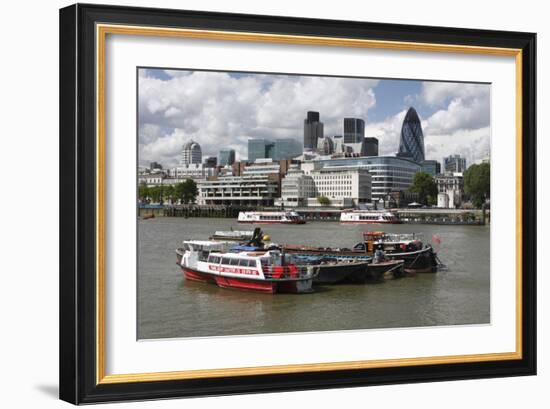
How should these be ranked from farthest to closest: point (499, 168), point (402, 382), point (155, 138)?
point (499, 168)
point (402, 382)
point (155, 138)

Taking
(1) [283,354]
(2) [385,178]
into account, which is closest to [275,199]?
(2) [385,178]

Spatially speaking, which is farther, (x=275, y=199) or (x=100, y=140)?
(x=275, y=199)

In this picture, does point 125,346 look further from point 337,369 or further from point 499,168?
point 499,168

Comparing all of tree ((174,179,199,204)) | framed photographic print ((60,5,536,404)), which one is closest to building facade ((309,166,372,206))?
framed photographic print ((60,5,536,404))

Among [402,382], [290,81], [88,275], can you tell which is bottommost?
[402,382]

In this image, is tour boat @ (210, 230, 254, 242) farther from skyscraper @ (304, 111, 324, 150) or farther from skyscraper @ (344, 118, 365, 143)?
skyscraper @ (344, 118, 365, 143)

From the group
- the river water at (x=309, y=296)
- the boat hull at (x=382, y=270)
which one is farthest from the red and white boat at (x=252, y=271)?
the boat hull at (x=382, y=270)

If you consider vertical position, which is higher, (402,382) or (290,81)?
(290,81)
